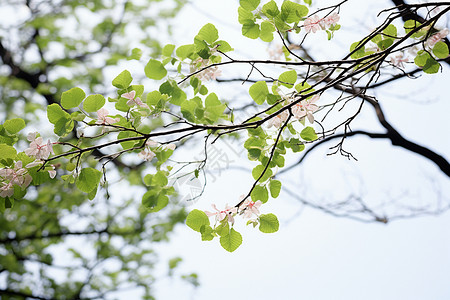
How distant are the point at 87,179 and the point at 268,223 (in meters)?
0.43

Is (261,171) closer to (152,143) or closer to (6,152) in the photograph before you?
(152,143)

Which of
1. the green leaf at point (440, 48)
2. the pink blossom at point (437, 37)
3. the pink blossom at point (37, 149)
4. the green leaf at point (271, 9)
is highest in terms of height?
the pink blossom at point (437, 37)

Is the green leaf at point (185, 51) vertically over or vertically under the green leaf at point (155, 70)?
over

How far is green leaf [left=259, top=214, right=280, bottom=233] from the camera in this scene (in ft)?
2.59

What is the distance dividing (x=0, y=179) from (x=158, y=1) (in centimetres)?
338

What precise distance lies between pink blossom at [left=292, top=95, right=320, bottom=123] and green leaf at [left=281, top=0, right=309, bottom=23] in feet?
0.63

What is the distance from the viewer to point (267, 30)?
→ 32.3 inches

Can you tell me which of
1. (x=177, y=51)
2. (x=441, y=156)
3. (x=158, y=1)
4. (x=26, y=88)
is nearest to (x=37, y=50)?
(x=26, y=88)

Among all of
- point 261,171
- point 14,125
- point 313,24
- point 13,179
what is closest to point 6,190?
point 13,179

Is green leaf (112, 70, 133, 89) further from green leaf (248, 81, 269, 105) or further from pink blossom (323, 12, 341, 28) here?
pink blossom (323, 12, 341, 28)

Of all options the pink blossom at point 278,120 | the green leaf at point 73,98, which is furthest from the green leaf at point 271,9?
the green leaf at point 73,98

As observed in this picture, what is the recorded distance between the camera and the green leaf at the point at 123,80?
772 millimetres

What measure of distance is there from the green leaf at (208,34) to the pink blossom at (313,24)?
0.74 ft

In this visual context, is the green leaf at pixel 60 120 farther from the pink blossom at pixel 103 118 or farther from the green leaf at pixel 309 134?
the green leaf at pixel 309 134
